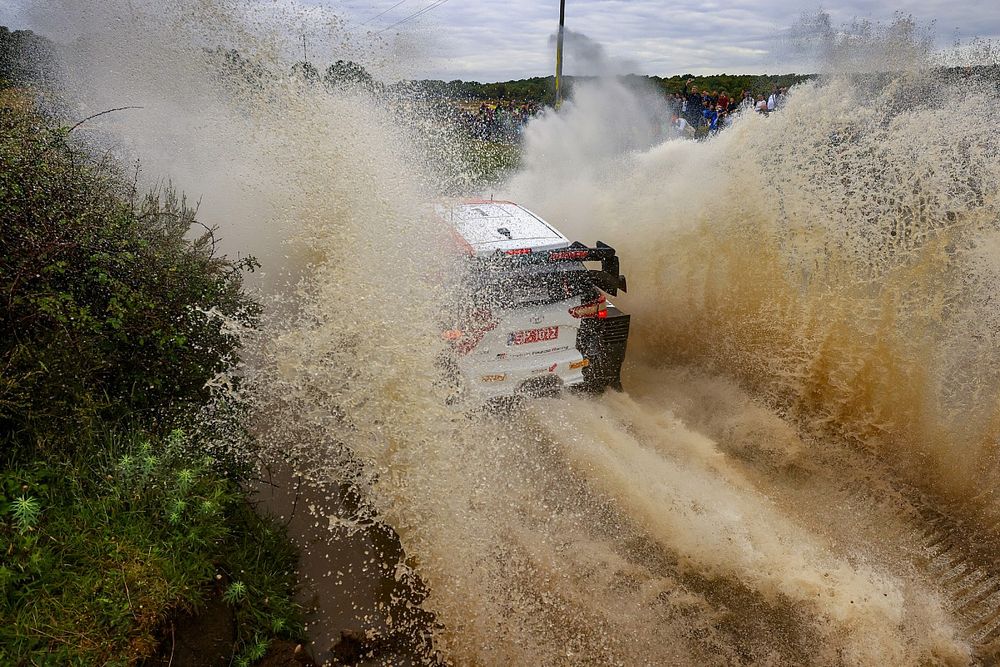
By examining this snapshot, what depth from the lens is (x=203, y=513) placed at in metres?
3.06

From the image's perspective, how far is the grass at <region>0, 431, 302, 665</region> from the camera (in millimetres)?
2426

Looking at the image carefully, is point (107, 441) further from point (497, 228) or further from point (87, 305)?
point (497, 228)

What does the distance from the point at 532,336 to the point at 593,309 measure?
644 millimetres

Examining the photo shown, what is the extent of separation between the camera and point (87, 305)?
10.2 ft

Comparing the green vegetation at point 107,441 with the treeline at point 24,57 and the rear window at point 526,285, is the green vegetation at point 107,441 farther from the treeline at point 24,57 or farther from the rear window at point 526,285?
the treeline at point 24,57

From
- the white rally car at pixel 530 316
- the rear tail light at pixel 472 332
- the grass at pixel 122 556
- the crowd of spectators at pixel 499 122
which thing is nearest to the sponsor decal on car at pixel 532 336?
the white rally car at pixel 530 316

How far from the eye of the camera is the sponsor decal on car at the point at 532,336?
4.85 metres

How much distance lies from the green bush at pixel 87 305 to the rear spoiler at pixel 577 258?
2157 millimetres

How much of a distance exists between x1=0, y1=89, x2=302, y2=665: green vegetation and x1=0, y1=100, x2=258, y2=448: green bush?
0.01 meters

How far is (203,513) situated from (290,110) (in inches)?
266

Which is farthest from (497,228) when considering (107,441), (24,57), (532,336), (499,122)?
(499,122)

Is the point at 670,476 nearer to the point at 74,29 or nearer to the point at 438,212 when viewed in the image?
the point at 438,212

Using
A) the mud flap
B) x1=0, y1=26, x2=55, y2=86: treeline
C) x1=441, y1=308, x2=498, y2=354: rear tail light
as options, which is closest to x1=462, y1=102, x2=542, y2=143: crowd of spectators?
x1=0, y1=26, x2=55, y2=86: treeline

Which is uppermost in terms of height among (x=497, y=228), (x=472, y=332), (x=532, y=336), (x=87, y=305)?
(x=87, y=305)
